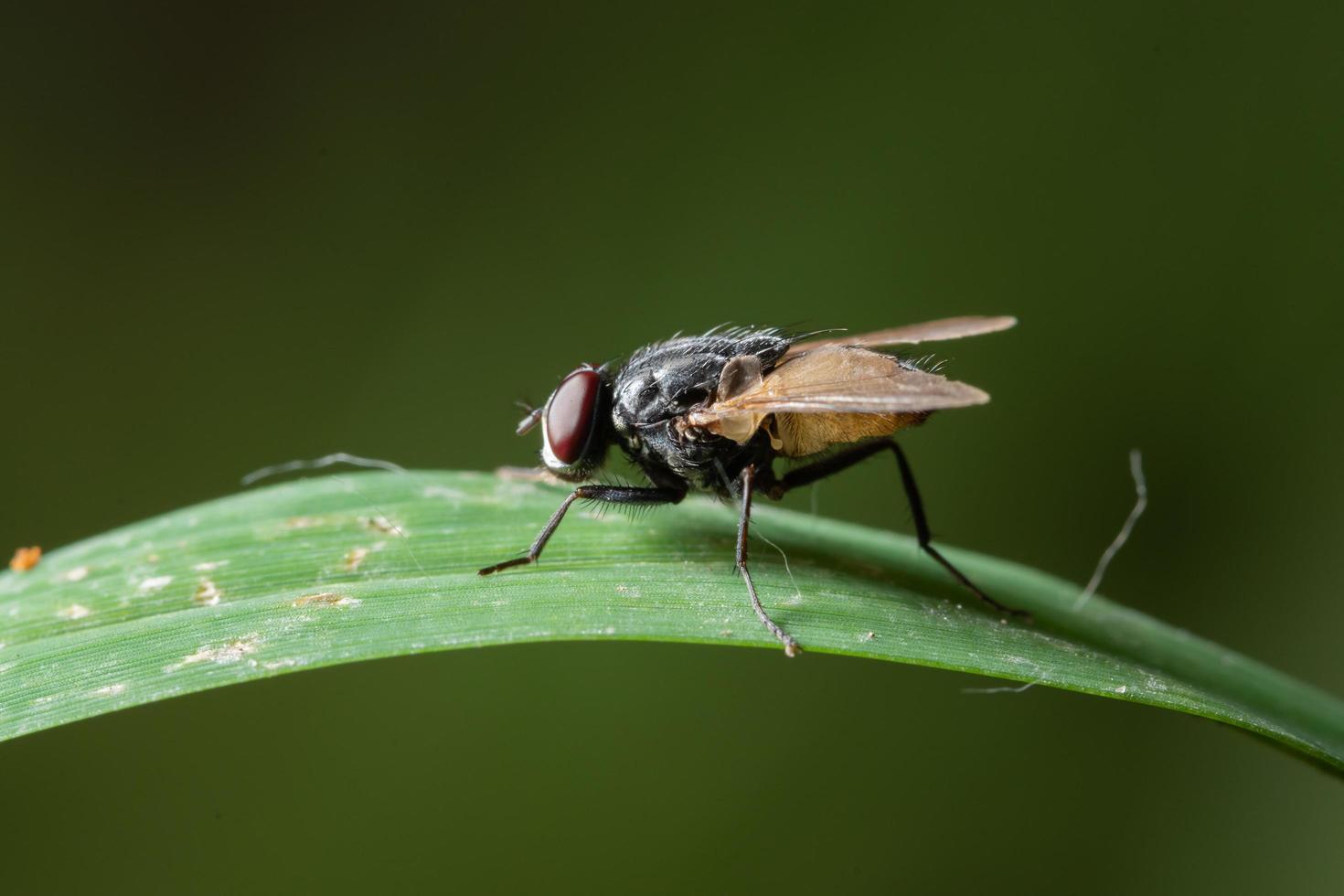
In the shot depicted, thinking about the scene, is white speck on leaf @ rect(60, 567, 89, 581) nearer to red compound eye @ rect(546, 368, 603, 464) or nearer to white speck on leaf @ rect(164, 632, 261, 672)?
white speck on leaf @ rect(164, 632, 261, 672)

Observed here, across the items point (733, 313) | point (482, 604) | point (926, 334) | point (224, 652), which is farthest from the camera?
point (733, 313)

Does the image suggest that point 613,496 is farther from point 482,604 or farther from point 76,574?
point 76,574

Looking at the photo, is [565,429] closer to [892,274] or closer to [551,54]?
[892,274]

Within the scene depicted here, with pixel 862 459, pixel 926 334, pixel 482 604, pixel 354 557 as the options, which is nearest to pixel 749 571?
pixel 862 459

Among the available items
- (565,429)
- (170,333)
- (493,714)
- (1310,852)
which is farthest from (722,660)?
(170,333)

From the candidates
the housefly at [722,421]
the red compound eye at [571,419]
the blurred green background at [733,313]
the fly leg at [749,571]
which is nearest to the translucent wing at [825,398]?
the housefly at [722,421]

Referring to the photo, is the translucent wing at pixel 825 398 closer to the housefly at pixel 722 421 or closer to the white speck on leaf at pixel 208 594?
the housefly at pixel 722 421
